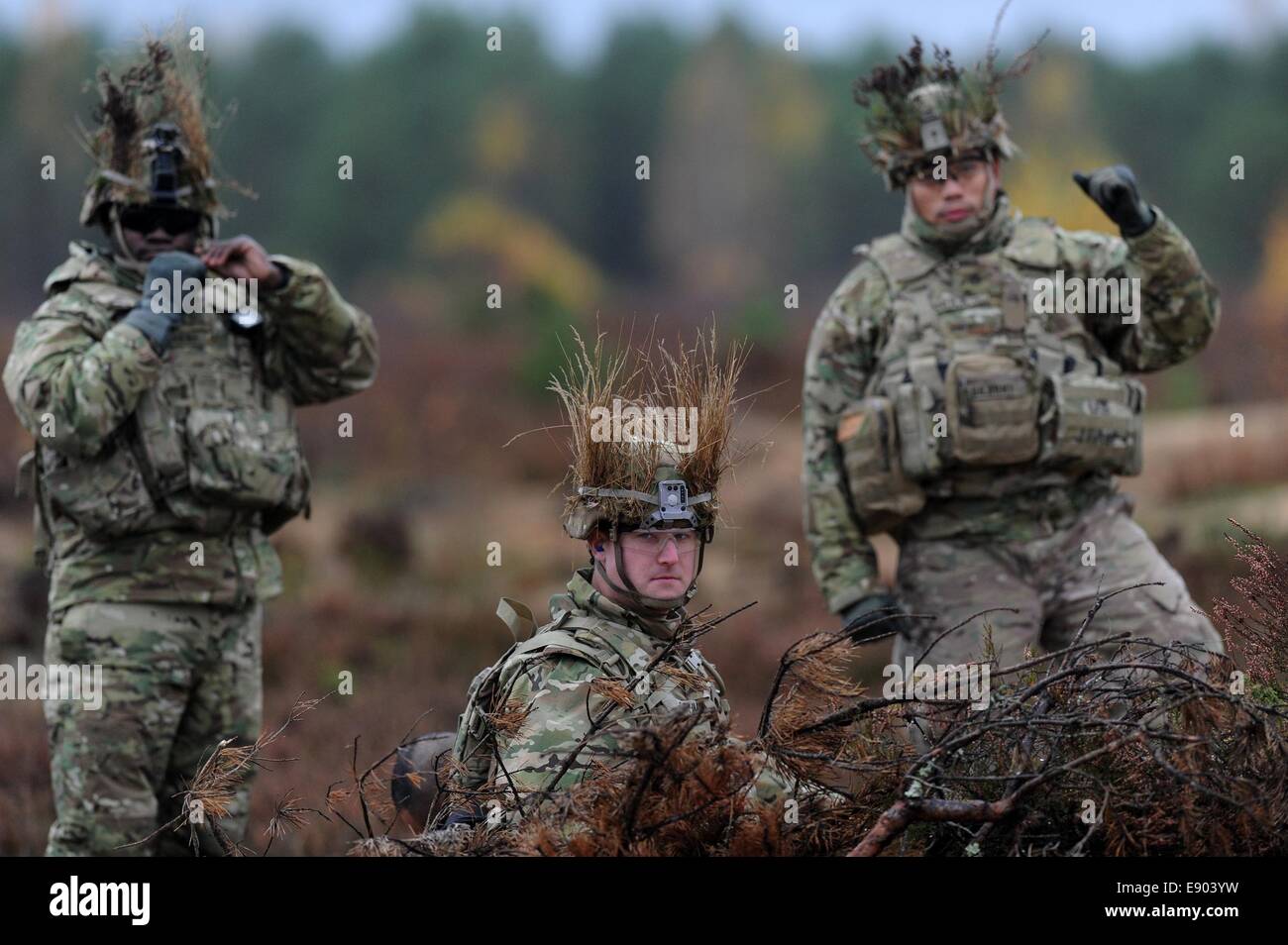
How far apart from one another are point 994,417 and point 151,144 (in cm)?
314

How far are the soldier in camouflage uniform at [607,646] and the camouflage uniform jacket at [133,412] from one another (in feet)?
6.51

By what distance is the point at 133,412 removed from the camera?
6.25m

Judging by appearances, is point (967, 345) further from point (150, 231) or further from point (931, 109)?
point (150, 231)

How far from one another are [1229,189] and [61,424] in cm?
4602

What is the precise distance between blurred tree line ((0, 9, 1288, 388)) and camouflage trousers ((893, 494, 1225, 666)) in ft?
126

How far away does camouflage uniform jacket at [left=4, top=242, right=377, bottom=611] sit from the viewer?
6.00 meters

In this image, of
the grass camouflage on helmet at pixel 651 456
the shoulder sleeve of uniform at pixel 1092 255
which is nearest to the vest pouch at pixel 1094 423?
the shoulder sleeve of uniform at pixel 1092 255

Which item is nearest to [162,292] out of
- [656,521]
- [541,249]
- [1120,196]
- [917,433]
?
[656,521]

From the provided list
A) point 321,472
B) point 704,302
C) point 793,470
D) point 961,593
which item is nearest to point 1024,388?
point 961,593

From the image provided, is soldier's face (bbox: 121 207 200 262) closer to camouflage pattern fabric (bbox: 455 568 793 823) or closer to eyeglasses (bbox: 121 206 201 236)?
eyeglasses (bbox: 121 206 201 236)

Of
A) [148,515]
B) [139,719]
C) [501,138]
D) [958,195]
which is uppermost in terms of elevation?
[501,138]

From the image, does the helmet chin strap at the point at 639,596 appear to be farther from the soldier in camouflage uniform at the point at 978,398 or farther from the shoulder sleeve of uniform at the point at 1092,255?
the shoulder sleeve of uniform at the point at 1092,255
